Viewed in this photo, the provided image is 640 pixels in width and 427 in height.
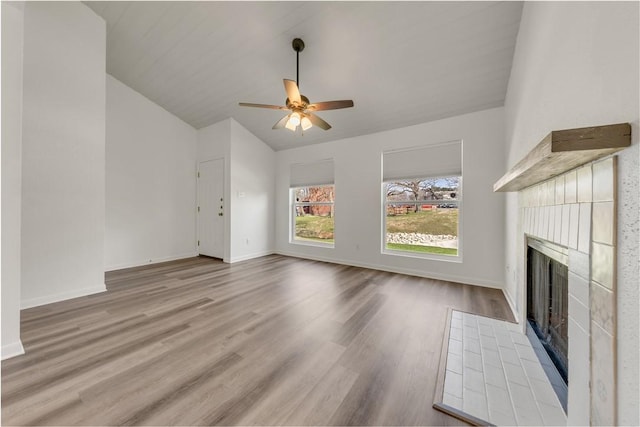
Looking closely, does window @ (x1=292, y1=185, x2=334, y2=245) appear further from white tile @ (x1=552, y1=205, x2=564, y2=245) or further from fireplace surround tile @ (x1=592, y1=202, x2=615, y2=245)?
fireplace surround tile @ (x1=592, y1=202, x2=615, y2=245)

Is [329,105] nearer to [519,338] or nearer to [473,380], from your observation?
[473,380]

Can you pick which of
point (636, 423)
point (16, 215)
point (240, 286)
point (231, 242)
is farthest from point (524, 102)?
point (231, 242)

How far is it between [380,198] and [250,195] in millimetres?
2711

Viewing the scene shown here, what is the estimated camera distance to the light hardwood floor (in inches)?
48.9

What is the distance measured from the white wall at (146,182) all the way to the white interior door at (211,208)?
0.18 meters

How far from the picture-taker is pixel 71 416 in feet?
3.93

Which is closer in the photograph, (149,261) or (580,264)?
(580,264)

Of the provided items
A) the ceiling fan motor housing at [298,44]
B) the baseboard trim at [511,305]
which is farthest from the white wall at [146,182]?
the baseboard trim at [511,305]

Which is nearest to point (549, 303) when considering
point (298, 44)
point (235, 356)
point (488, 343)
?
point (488, 343)

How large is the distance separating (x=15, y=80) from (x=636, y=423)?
3.69 metres

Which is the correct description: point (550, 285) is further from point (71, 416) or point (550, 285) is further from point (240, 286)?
point (240, 286)

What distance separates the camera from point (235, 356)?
1705mm

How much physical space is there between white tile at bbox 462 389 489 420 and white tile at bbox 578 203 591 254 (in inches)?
37.8

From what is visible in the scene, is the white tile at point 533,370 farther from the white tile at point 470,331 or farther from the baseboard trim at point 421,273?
the baseboard trim at point 421,273
